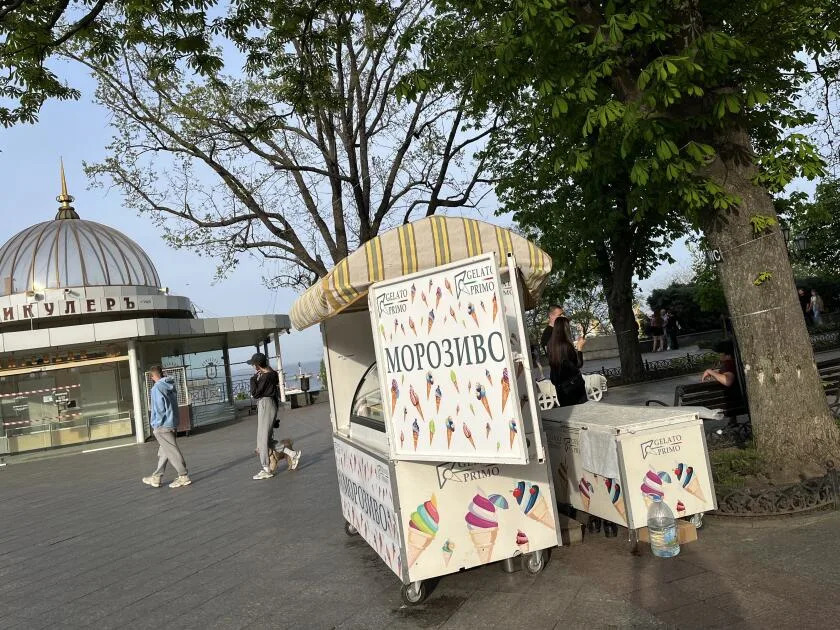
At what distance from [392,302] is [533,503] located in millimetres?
1744

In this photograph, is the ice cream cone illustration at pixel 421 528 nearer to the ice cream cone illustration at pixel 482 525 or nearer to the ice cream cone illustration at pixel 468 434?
the ice cream cone illustration at pixel 482 525

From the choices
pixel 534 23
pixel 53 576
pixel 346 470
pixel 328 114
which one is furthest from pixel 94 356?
pixel 534 23

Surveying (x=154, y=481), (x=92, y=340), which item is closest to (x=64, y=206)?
(x=92, y=340)

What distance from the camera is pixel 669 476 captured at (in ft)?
17.4

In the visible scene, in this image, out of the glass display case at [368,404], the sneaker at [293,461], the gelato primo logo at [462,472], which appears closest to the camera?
the gelato primo logo at [462,472]

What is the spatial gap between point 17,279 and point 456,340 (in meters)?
25.5

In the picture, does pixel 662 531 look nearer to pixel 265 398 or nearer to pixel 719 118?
pixel 719 118

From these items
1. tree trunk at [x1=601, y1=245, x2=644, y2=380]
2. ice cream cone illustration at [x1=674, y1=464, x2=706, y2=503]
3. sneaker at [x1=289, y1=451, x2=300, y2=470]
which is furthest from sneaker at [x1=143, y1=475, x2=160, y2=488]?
tree trunk at [x1=601, y1=245, x2=644, y2=380]

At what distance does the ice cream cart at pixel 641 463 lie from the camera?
16.9 feet

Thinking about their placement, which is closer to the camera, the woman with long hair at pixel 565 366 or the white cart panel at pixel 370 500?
the white cart panel at pixel 370 500

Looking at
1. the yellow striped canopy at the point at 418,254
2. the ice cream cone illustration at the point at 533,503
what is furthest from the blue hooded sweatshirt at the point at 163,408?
the ice cream cone illustration at the point at 533,503

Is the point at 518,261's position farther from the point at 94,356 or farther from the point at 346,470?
the point at 94,356

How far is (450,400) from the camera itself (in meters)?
4.59

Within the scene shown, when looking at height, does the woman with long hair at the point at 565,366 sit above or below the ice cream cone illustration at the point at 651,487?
above
